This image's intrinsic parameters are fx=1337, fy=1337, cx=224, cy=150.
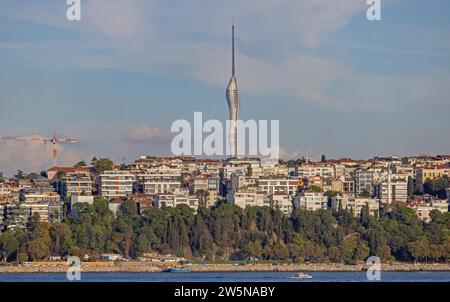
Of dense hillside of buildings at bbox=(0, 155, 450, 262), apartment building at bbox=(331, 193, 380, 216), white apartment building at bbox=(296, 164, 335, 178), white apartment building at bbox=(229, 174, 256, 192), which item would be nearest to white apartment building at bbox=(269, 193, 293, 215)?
dense hillside of buildings at bbox=(0, 155, 450, 262)

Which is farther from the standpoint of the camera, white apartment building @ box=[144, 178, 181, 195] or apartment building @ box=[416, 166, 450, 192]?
apartment building @ box=[416, 166, 450, 192]

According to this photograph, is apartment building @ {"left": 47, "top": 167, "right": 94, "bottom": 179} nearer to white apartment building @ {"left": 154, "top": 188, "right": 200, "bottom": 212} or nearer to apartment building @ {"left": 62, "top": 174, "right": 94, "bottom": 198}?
apartment building @ {"left": 62, "top": 174, "right": 94, "bottom": 198}

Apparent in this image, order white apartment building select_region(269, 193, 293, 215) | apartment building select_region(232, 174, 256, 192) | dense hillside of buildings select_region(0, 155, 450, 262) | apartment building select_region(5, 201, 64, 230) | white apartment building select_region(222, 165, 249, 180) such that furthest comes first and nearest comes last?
white apartment building select_region(222, 165, 249, 180) → apartment building select_region(232, 174, 256, 192) → white apartment building select_region(269, 193, 293, 215) → apartment building select_region(5, 201, 64, 230) → dense hillside of buildings select_region(0, 155, 450, 262)

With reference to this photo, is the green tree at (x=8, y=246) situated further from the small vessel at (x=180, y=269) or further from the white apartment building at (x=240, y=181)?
the white apartment building at (x=240, y=181)

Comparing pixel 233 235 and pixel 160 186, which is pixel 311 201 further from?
pixel 160 186

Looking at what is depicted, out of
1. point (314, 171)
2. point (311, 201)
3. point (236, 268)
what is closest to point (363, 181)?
point (314, 171)
